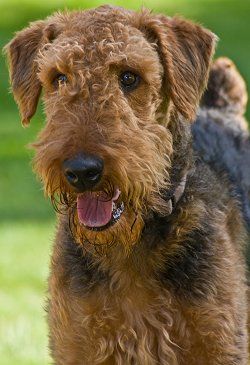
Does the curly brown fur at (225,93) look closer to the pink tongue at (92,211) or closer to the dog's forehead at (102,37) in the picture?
the dog's forehead at (102,37)

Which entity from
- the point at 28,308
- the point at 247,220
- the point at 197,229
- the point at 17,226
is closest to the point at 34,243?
the point at 17,226

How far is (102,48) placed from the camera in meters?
5.22

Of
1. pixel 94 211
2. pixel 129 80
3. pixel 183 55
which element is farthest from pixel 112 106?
pixel 183 55

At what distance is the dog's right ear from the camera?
5.72m

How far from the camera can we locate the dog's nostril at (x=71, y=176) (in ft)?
16.2

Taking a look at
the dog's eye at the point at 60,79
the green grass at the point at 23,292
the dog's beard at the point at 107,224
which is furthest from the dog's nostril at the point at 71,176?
the green grass at the point at 23,292

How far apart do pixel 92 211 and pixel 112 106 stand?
0.48m

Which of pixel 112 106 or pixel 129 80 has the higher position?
pixel 129 80

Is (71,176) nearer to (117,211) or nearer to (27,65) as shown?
(117,211)

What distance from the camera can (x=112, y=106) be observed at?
5.15 metres

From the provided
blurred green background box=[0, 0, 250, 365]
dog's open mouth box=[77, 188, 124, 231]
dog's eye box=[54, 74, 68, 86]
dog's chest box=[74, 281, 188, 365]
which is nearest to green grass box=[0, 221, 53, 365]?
blurred green background box=[0, 0, 250, 365]

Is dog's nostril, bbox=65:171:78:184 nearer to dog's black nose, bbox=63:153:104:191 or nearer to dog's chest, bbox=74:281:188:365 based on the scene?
dog's black nose, bbox=63:153:104:191

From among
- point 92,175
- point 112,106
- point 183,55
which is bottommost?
point 92,175

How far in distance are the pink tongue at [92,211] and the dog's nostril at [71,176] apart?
209 mm
